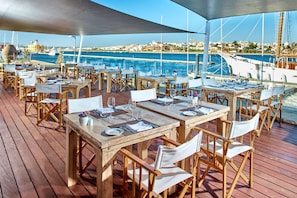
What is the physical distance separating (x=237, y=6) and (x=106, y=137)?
396cm

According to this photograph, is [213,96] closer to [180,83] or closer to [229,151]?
[180,83]

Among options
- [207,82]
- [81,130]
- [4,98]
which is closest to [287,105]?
[207,82]

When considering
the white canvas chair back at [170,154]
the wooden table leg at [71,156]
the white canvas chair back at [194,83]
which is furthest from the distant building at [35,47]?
the white canvas chair back at [170,154]

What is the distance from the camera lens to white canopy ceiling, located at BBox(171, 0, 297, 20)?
4.21 metres

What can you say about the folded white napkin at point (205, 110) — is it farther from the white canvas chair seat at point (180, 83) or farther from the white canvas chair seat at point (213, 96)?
the white canvas chair seat at point (180, 83)

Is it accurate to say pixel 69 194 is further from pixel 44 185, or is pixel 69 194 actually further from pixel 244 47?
pixel 244 47

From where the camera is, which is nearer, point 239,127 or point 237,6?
point 239,127

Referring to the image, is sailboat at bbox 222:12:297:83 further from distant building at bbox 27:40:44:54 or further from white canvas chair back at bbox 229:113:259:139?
distant building at bbox 27:40:44:54

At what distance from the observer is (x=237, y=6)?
457 cm

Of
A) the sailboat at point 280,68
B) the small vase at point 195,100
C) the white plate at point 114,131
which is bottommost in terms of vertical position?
the white plate at point 114,131

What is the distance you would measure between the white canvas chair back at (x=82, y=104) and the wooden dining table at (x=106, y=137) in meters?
0.36

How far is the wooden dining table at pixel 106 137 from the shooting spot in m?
1.82

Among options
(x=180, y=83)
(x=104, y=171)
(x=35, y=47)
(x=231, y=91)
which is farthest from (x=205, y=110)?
(x=35, y=47)

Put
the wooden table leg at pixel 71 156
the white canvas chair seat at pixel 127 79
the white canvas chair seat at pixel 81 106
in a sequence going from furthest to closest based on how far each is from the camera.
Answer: the white canvas chair seat at pixel 127 79 → the white canvas chair seat at pixel 81 106 → the wooden table leg at pixel 71 156
